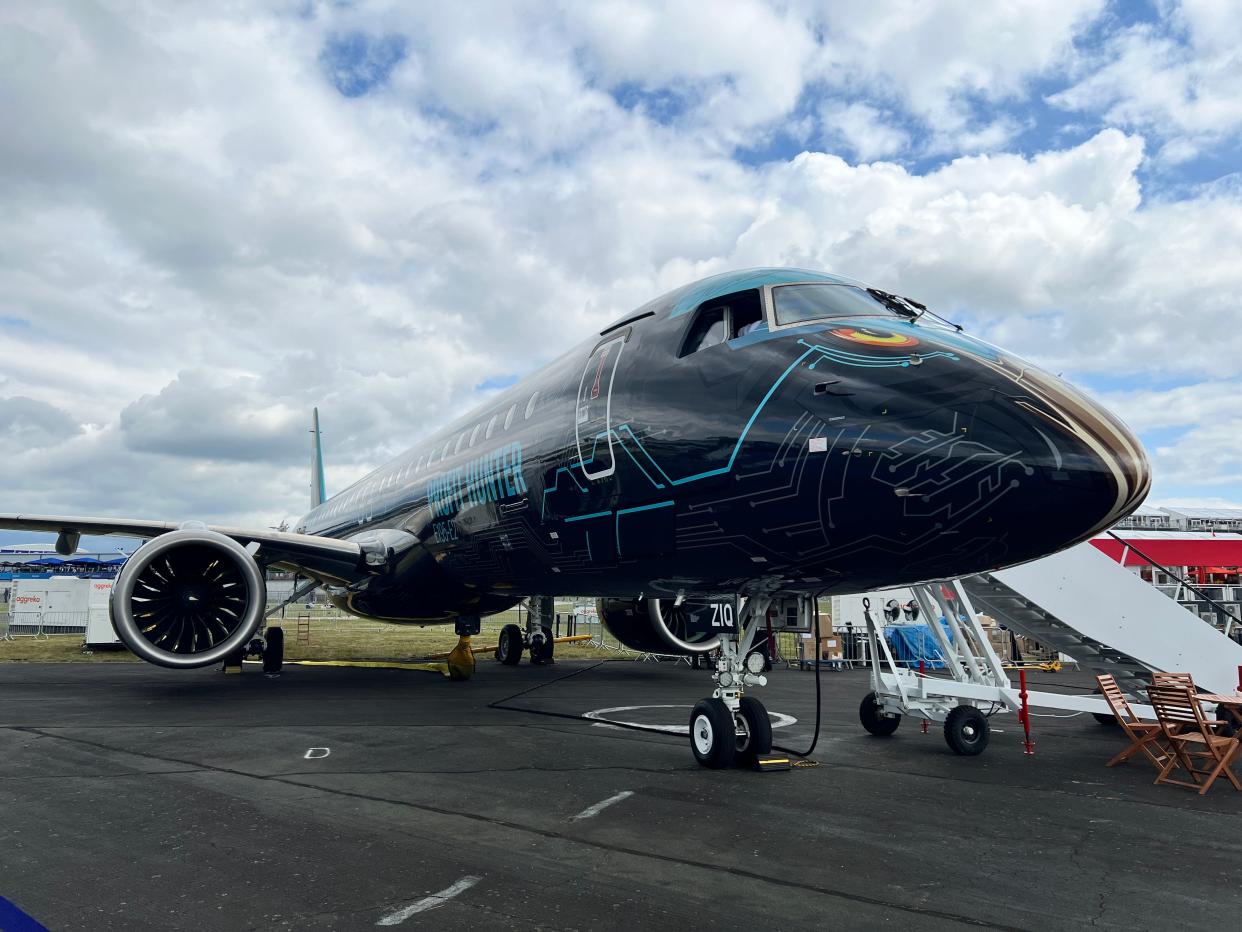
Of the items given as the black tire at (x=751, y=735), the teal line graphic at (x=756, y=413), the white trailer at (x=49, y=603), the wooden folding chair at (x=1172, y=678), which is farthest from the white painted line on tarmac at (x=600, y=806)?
the white trailer at (x=49, y=603)

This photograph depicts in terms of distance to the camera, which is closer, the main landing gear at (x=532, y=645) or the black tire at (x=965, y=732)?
the black tire at (x=965, y=732)

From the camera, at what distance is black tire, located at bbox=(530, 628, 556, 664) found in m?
21.3

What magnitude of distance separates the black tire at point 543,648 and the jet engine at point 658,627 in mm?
6401

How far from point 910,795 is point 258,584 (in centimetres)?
920

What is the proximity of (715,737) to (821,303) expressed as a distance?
3969mm

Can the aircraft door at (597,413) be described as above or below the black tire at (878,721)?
above

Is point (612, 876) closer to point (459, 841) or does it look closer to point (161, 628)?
point (459, 841)

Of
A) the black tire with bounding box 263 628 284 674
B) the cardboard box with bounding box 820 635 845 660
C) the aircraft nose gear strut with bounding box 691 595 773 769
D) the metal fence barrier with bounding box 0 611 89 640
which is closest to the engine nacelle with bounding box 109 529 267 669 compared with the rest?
the black tire with bounding box 263 628 284 674

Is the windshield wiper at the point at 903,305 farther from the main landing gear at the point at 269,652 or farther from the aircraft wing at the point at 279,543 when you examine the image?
the main landing gear at the point at 269,652

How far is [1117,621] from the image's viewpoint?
10539 mm

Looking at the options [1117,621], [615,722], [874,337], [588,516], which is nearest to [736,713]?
[588,516]

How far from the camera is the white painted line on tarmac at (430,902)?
3.90m

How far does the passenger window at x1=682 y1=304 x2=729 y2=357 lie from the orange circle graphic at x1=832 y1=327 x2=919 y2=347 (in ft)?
3.90

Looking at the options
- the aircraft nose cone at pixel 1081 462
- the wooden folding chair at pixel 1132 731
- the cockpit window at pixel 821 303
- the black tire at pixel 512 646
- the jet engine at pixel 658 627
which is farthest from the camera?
the black tire at pixel 512 646
